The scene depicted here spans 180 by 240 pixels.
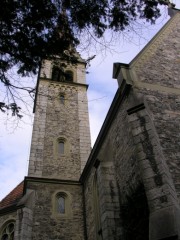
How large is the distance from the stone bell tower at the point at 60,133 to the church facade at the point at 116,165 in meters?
0.05

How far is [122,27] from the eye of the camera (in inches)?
255

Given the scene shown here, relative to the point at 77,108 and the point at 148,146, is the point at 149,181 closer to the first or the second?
the point at 148,146

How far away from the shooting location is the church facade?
6.73 metres

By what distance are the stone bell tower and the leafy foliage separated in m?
6.33

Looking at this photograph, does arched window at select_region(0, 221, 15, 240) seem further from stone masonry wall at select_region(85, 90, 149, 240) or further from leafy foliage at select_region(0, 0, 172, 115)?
leafy foliage at select_region(0, 0, 172, 115)

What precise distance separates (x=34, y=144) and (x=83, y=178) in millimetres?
3306

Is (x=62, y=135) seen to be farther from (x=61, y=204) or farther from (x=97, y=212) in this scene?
(x=97, y=212)

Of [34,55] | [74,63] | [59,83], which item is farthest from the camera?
[59,83]

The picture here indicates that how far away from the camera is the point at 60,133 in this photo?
53.8ft

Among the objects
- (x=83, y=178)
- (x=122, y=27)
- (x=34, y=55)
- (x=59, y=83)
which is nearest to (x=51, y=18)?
(x=34, y=55)

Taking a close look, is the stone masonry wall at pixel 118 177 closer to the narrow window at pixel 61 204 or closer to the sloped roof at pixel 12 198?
the narrow window at pixel 61 204

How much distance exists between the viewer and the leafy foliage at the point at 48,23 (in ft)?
19.4

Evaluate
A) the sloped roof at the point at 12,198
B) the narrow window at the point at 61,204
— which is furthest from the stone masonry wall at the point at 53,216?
the sloped roof at the point at 12,198

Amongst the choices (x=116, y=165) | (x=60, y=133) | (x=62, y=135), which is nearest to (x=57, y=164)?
(x=62, y=135)
